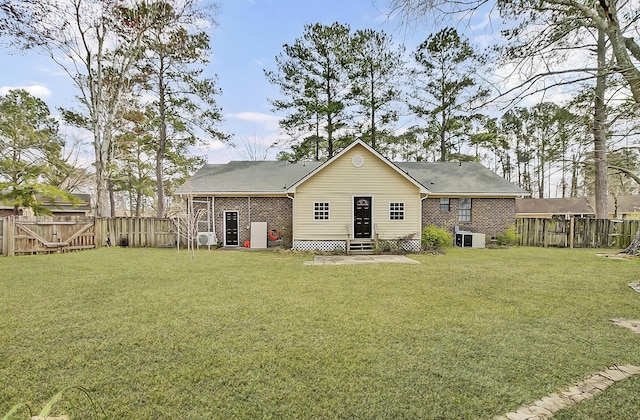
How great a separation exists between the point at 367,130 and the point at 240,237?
1357 cm

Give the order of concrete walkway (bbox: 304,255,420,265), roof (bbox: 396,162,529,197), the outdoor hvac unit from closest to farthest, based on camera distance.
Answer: concrete walkway (bbox: 304,255,420,265) → the outdoor hvac unit → roof (bbox: 396,162,529,197)

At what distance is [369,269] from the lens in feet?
31.0

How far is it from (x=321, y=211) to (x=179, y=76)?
44.2ft

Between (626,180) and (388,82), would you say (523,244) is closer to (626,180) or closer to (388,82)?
(388,82)

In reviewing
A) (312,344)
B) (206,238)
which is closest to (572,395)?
(312,344)

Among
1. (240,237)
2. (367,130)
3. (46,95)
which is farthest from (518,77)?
(46,95)

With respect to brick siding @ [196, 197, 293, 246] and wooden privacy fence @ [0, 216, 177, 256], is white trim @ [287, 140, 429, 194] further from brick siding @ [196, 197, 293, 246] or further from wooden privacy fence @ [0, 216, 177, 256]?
wooden privacy fence @ [0, 216, 177, 256]

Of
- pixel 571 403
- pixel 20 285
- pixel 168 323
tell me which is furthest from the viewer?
pixel 20 285

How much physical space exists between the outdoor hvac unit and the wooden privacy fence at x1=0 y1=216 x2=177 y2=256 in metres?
14.4

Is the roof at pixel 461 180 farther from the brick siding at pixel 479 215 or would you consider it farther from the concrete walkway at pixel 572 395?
the concrete walkway at pixel 572 395

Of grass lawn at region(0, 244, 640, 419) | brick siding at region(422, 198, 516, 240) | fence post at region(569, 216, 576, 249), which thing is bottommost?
grass lawn at region(0, 244, 640, 419)

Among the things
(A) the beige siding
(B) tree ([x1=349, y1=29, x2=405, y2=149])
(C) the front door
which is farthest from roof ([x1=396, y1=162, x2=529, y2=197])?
(C) the front door

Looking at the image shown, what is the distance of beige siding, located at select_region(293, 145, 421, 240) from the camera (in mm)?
13969

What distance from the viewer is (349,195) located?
46.1 ft
